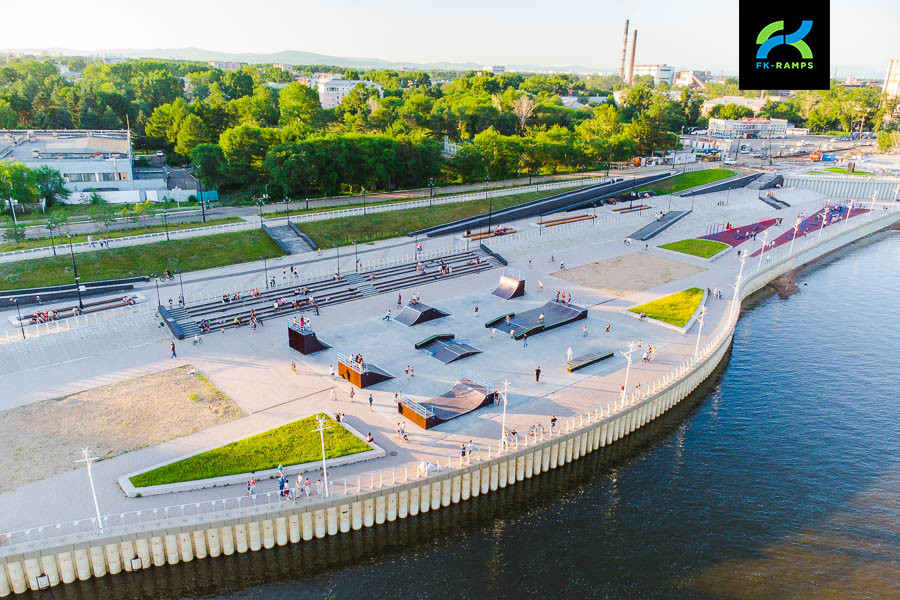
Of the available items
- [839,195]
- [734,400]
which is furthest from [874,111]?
[734,400]

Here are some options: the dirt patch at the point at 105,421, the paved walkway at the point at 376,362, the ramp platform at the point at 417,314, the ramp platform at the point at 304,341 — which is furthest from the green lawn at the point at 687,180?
the dirt patch at the point at 105,421

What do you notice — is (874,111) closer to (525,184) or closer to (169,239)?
(525,184)

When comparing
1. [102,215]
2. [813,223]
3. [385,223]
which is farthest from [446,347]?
[813,223]

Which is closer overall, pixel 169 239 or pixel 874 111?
pixel 169 239

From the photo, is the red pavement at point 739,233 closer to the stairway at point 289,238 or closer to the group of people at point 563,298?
the group of people at point 563,298

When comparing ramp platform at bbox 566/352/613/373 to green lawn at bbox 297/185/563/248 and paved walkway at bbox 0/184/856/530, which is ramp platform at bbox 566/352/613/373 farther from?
green lawn at bbox 297/185/563/248

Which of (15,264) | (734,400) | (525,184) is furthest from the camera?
(525,184)
